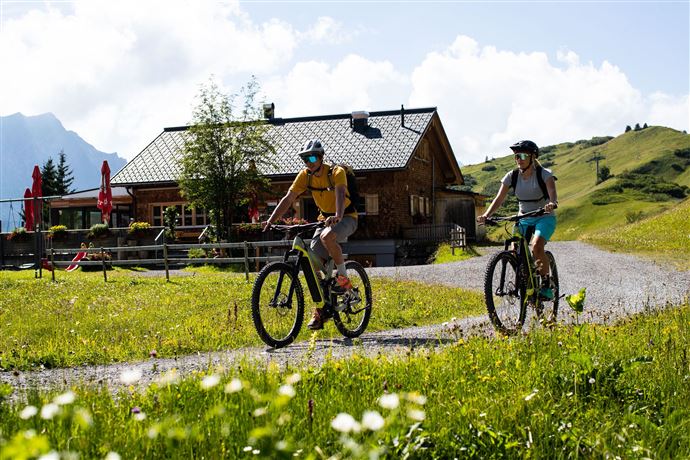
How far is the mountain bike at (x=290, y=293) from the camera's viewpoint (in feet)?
24.5

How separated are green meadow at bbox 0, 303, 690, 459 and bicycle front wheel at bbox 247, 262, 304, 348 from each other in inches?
98.2

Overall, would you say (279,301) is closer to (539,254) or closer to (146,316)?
(539,254)

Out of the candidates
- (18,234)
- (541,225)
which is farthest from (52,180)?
(541,225)

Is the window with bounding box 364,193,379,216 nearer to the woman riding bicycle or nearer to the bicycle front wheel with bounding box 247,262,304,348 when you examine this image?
the woman riding bicycle

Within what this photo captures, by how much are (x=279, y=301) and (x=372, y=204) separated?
2623cm

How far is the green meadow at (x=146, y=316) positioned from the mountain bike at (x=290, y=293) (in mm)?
493

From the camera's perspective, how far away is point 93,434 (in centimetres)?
329

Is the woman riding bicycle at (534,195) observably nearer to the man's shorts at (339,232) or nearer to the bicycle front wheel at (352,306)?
the man's shorts at (339,232)

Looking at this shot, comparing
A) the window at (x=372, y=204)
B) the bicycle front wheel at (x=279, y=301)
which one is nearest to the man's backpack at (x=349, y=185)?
the bicycle front wheel at (x=279, y=301)

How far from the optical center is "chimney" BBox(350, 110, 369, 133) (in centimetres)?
3700

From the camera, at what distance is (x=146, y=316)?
1063 centimetres

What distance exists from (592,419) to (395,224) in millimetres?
29863

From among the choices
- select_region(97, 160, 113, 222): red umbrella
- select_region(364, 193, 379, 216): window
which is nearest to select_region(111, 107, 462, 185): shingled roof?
select_region(364, 193, 379, 216): window

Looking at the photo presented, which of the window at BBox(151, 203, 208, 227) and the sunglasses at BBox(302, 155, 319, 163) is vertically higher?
the window at BBox(151, 203, 208, 227)
